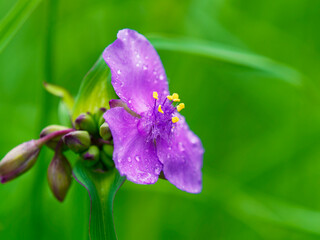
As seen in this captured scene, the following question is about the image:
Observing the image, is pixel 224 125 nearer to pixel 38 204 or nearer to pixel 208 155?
pixel 208 155

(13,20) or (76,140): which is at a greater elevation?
(13,20)

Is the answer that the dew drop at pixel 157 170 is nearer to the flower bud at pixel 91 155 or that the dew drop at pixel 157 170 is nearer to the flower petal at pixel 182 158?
the flower petal at pixel 182 158

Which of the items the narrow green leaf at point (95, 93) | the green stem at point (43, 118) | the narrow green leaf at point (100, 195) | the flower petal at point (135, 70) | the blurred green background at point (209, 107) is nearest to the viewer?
the narrow green leaf at point (100, 195)

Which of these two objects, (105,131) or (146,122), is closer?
(105,131)

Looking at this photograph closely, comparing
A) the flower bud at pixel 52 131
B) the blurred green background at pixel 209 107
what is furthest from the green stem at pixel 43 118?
the flower bud at pixel 52 131

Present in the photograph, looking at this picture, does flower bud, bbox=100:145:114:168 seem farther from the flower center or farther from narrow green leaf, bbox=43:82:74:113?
narrow green leaf, bbox=43:82:74:113

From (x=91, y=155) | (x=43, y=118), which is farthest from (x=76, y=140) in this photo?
(x=43, y=118)

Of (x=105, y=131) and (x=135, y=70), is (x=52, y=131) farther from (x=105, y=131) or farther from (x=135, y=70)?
(x=135, y=70)
